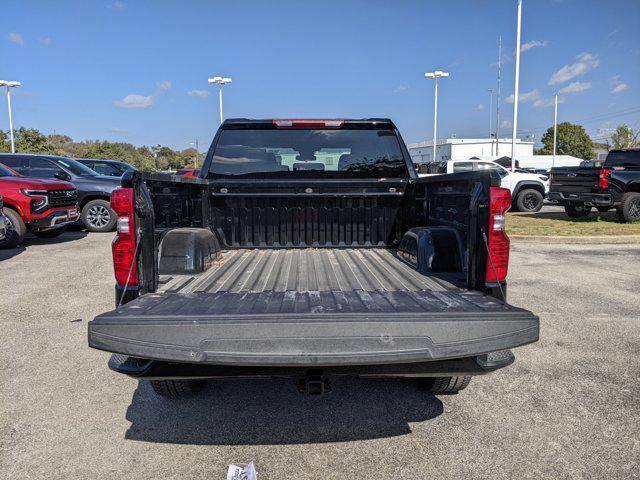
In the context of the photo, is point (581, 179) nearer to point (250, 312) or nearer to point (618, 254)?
point (618, 254)

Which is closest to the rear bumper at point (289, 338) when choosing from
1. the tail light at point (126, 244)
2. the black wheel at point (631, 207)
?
the tail light at point (126, 244)

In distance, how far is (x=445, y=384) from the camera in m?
3.35

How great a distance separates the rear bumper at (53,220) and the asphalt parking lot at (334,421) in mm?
5586

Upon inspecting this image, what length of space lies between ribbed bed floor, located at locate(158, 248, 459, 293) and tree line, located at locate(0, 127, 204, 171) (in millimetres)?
29107

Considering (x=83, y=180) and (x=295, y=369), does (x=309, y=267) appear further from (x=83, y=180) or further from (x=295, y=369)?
(x=83, y=180)

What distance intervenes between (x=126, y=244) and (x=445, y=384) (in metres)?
2.30

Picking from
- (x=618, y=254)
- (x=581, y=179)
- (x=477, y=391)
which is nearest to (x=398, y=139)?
(x=477, y=391)

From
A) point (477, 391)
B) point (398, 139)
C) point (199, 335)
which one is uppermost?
point (398, 139)

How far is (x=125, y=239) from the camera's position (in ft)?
9.37

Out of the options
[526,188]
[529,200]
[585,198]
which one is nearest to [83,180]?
[585,198]

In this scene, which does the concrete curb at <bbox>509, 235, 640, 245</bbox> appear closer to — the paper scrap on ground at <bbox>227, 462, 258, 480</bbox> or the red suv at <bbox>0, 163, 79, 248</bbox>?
the paper scrap on ground at <bbox>227, 462, 258, 480</bbox>

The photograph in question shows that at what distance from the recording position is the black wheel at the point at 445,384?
3.30 metres

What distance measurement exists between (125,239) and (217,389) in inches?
55.4

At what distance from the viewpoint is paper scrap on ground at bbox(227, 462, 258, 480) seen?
2457mm
